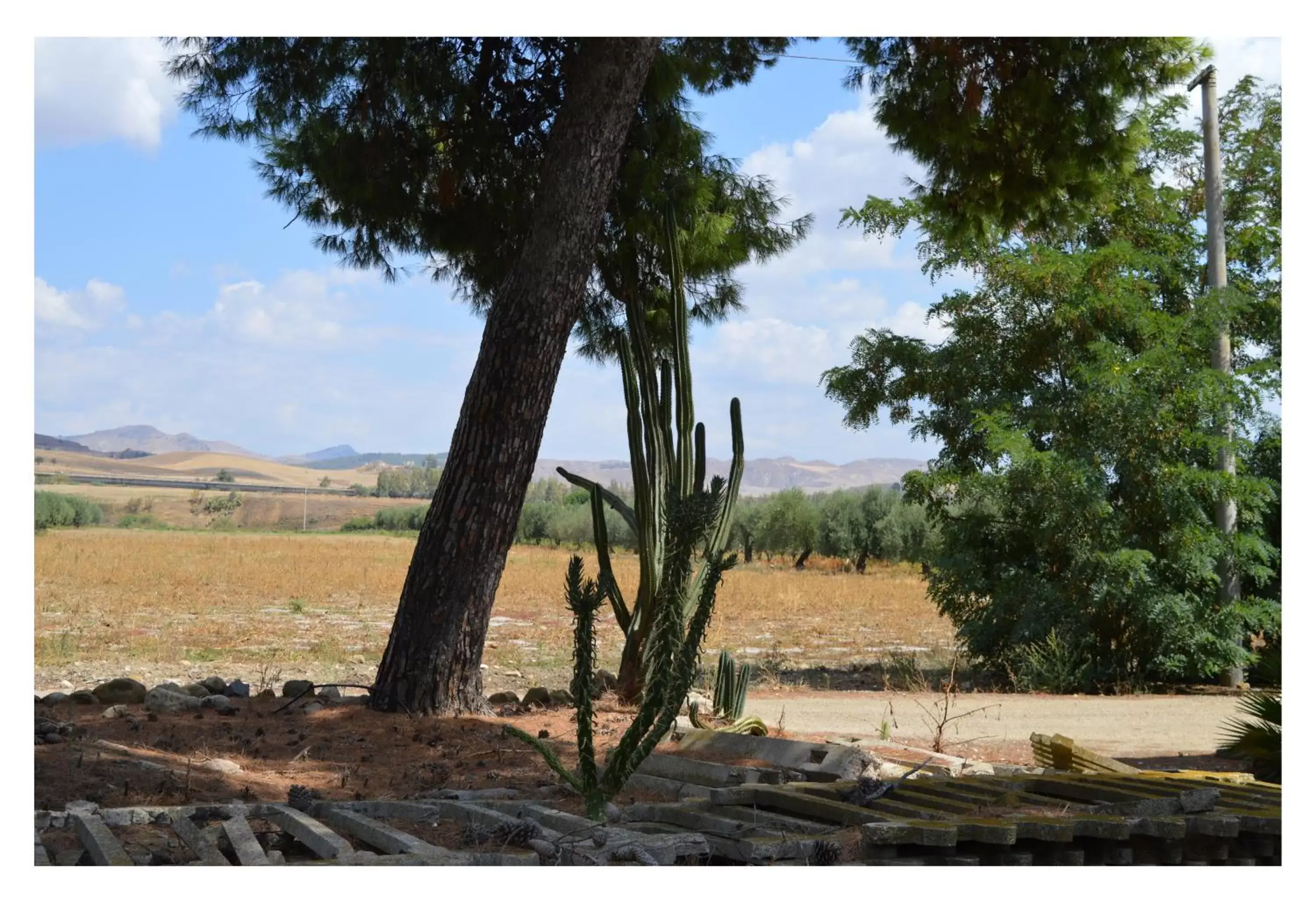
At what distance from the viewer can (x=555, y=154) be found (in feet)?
16.8

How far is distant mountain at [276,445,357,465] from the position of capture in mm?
78562

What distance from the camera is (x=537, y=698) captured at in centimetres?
584

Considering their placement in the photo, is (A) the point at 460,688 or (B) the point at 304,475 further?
(B) the point at 304,475

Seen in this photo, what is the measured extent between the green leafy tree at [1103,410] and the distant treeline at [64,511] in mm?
24841

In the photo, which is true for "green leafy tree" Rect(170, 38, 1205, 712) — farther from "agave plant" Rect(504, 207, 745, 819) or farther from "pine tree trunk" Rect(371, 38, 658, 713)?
"agave plant" Rect(504, 207, 745, 819)

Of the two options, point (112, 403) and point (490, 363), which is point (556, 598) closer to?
point (490, 363)

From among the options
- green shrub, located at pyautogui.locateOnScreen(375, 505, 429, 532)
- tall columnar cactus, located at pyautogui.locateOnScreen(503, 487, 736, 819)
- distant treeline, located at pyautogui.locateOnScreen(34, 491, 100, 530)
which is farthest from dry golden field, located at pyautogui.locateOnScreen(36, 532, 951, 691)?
green shrub, located at pyautogui.locateOnScreen(375, 505, 429, 532)

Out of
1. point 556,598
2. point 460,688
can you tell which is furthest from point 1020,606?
point 556,598

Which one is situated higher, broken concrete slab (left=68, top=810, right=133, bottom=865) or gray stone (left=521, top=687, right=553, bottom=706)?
broken concrete slab (left=68, top=810, right=133, bottom=865)

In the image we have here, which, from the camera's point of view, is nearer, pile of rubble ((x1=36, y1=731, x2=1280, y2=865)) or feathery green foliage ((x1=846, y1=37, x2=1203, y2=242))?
pile of rubble ((x1=36, y1=731, x2=1280, y2=865))

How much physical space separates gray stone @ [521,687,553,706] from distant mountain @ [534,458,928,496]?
2722 inches

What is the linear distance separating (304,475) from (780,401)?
5896cm

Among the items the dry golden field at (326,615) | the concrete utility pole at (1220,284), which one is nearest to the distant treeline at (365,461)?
the dry golden field at (326,615)

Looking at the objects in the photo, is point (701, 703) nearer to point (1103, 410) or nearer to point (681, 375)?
point (681, 375)
